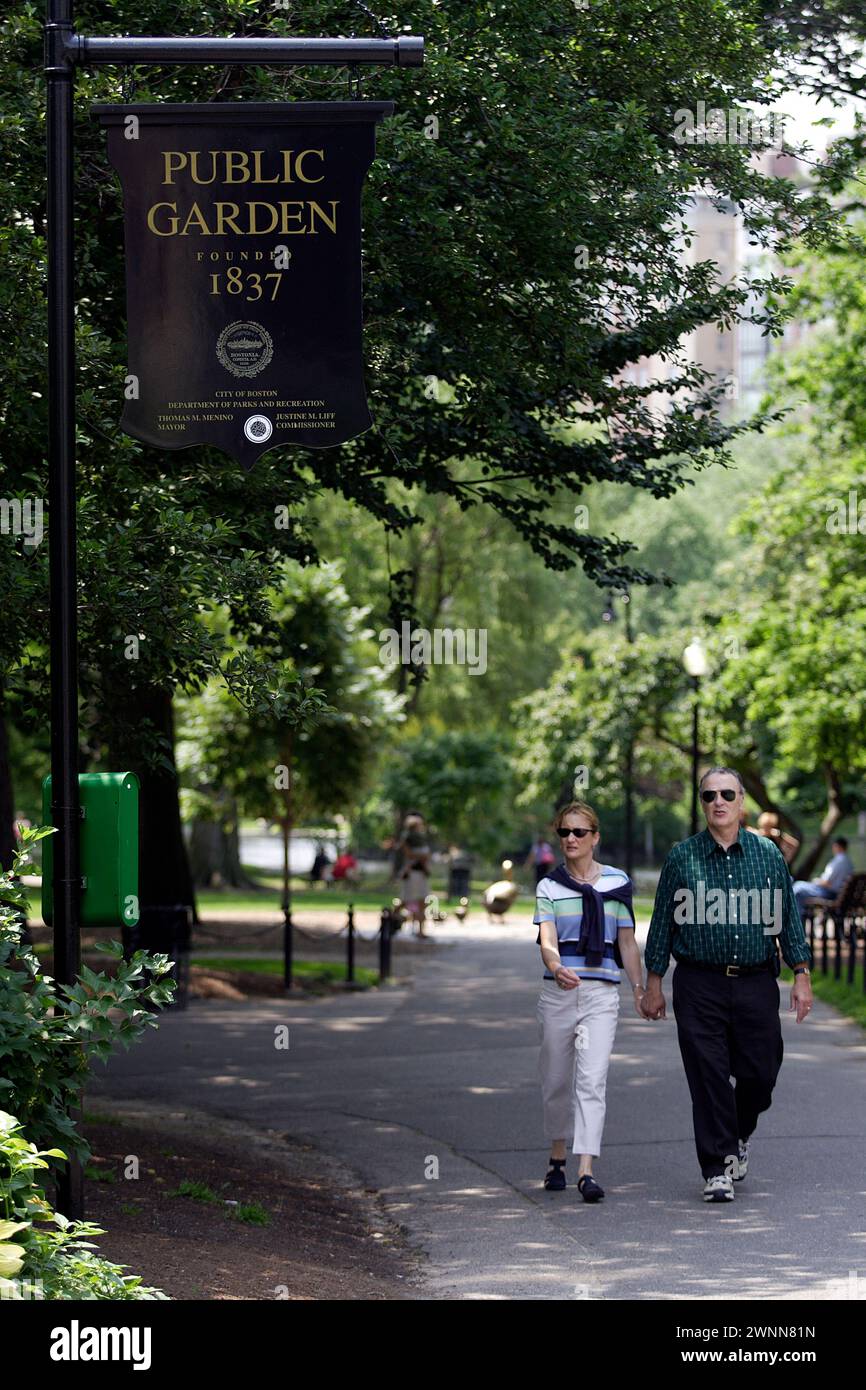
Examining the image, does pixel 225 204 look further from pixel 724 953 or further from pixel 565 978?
pixel 724 953

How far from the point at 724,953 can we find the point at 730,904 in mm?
234

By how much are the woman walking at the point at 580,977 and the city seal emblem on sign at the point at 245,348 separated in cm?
292

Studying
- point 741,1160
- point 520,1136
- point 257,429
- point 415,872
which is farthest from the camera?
point 415,872

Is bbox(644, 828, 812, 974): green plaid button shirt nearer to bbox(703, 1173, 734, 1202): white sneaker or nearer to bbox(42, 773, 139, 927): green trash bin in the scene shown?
bbox(703, 1173, 734, 1202): white sneaker

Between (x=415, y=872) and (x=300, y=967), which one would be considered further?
(x=415, y=872)

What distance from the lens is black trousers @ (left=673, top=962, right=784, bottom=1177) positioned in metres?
8.77

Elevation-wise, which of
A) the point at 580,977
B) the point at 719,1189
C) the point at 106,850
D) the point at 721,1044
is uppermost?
the point at 106,850

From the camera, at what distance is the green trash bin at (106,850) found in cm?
673

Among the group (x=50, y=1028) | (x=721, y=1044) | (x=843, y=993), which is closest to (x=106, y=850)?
(x=50, y=1028)

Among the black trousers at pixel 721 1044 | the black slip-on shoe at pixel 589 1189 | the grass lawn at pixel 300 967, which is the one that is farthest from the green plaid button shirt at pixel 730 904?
the grass lawn at pixel 300 967

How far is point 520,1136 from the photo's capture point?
431 inches

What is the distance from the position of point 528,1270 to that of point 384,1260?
736 millimetres

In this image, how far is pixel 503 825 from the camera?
49375 millimetres
